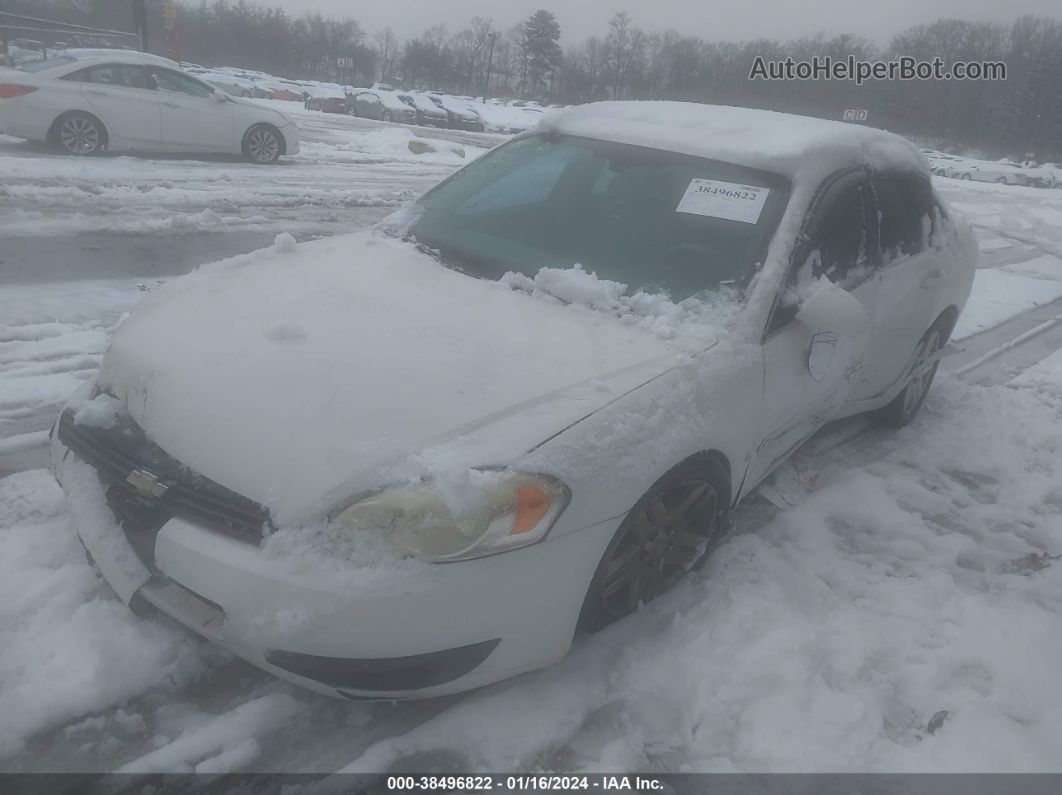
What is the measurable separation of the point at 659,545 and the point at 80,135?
1117 cm

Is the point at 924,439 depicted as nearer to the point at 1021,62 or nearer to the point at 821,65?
the point at 821,65

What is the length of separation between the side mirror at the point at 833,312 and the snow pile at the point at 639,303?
291mm

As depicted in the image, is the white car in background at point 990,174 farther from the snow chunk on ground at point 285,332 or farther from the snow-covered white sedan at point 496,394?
the snow chunk on ground at point 285,332

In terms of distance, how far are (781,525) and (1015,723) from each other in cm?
118

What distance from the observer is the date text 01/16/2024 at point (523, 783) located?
2104mm

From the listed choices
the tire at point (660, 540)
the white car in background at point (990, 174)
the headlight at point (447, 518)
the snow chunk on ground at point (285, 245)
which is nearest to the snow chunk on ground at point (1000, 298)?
the tire at point (660, 540)

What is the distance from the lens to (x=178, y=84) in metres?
11.3

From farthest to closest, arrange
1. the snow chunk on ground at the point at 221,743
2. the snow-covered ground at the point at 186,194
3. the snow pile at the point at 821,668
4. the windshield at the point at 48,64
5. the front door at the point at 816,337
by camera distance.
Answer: the windshield at the point at 48,64 → the snow-covered ground at the point at 186,194 → the front door at the point at 816,337 → the snow pile at the point at 821,668 → the snow chunk on ground at the point at 221,743

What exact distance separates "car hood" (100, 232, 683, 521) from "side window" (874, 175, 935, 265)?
1.72 metres

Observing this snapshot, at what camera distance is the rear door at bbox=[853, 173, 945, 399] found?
378 centimetres

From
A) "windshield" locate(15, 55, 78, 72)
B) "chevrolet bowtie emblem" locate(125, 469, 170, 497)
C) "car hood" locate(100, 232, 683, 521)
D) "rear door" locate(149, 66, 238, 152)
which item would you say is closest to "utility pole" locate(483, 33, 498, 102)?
"rear door" locate(149, 66, 238, 152)

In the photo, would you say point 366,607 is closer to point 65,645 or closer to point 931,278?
point 65,645

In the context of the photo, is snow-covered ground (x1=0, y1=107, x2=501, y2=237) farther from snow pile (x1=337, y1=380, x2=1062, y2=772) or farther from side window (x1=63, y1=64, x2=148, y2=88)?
snow pile (x1=337, y1=380, x2=1062, y2=772)

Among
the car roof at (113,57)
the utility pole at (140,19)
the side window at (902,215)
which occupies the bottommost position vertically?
the side window at (902,215)
